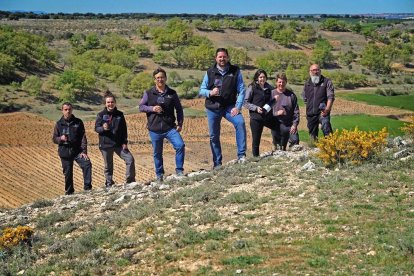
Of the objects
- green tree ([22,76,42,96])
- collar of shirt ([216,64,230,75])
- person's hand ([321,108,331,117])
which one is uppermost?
collar of shirt ([216,64,230,75])

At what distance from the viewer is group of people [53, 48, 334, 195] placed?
927 cm

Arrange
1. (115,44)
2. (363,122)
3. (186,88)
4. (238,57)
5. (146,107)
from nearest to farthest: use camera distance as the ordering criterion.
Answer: (146,107)
(363,122)
(186,88)
(238,57)
(115,44)

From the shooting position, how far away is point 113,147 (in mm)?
9922

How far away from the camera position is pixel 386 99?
50.3 m

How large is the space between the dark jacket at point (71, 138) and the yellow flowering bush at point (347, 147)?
4.29 meters

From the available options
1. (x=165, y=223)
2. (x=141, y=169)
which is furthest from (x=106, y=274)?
(x=141, y=169)

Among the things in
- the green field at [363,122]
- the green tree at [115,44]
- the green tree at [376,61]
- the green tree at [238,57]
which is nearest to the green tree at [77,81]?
the green field at [363,122]

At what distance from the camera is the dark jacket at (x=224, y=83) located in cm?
930

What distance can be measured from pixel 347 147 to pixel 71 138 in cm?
486

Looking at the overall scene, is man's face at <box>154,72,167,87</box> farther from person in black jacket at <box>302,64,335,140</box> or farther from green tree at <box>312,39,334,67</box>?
green tree at <box>312,39,334,67</box>

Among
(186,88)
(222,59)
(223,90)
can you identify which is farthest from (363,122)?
(222,59)

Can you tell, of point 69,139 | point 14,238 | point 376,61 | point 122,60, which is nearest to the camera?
point 14,238

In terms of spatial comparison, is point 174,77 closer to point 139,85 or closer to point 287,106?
point 139,85

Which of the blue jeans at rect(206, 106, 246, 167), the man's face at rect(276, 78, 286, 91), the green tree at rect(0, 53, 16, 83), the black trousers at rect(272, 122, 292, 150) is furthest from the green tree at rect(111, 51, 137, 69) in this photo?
the blue jeans at rect(206, 106, 246, 167)
